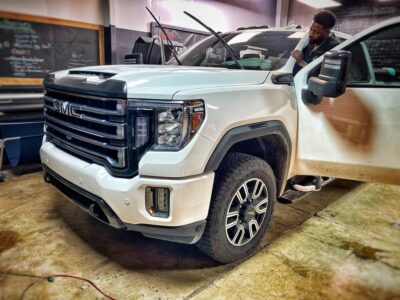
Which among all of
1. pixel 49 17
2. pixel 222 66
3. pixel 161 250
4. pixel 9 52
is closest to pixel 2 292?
pixel 161 250

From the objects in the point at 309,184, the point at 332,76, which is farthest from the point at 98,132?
the point at 309,184

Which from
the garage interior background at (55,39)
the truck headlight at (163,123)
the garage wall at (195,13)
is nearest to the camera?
the truck headlight at (163,123)

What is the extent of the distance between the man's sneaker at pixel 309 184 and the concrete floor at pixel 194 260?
36cm

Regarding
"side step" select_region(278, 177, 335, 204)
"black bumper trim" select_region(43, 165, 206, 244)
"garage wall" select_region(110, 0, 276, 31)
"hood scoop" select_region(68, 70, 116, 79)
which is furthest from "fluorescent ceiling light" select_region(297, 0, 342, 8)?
"black bumper trim" select_region(43, 165, 206, 244)

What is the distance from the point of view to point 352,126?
2383mm

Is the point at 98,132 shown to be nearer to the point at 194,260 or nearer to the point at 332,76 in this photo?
the point at 194,260

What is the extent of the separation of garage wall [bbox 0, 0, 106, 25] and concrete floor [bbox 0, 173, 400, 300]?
3675 millimetres

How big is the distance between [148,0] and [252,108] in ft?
19.4

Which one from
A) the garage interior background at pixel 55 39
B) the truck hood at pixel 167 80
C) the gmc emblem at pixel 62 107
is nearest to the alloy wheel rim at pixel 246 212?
the truck hood at pixel 167 80

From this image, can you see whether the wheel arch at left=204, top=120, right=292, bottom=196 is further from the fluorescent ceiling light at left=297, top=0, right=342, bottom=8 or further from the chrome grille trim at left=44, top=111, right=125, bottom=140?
the fluorescent ceiling light at left=297, top=0, right=342, bottom=8

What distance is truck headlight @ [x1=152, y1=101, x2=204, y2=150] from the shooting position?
1.75 m

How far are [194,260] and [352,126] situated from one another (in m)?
1.59

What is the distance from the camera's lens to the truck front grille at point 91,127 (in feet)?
5.90

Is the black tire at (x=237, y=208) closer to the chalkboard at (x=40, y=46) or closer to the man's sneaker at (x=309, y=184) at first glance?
the man's sneaker at (x=309, y=184)
